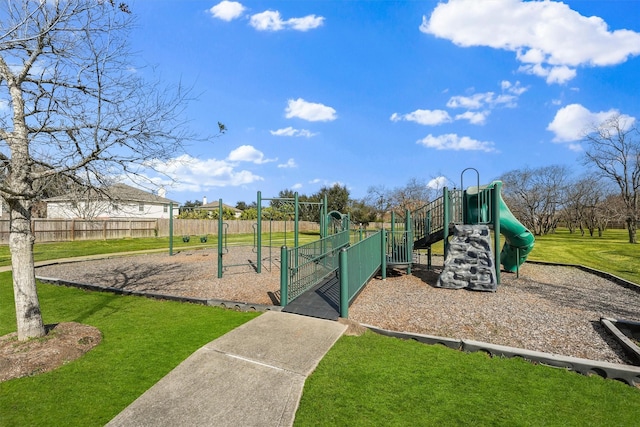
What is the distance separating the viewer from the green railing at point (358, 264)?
569 cm

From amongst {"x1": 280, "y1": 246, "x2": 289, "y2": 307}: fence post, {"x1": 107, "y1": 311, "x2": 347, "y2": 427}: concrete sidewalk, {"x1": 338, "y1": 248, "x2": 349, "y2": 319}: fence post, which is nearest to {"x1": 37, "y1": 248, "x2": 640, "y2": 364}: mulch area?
{"x1": 338, "y1": 248, "x2": 349, "y2": 319}: fence post

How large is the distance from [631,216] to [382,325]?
32.2 meters

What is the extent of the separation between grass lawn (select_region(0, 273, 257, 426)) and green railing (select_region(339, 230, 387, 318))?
1889mm

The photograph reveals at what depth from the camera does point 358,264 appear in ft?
23.3

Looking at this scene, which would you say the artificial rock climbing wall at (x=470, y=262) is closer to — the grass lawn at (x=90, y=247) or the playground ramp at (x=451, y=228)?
the playground ramp at (x=451, y=228)

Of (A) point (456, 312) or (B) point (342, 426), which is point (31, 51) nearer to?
(B) point (342, 426)

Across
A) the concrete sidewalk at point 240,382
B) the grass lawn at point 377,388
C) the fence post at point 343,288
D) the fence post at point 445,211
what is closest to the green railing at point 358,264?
the fence post at point 343,288

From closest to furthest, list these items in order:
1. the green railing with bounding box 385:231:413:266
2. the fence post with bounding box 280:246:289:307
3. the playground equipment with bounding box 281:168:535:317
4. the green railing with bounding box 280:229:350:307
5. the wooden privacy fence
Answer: the fence post with bounding box 280:246:289:307 → the green railing with bounding box 280:229:350:307 → the playground equipment with bounding box 281:168:535:317 → the green railing with bounding box 385:231:413:266 → the wooden privacy fence

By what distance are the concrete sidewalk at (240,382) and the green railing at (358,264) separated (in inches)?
31.2

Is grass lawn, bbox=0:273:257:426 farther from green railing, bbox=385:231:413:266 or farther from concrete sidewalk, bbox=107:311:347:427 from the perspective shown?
green railing, bbox=385:231:413:266

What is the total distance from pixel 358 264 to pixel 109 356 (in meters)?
4.70

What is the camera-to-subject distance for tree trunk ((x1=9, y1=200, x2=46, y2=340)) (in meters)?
4.49

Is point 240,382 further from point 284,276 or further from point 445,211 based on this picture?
point 445,211

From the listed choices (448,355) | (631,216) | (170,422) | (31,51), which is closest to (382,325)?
(448,355)
